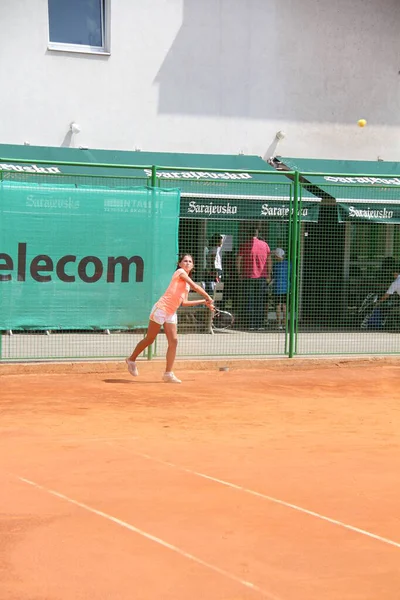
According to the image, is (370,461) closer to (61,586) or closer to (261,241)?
(61,586)

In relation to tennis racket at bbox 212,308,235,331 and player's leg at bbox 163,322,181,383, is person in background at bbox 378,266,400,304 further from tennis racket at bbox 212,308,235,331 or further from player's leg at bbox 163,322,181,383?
player's leg at bbox 163,322,181,383

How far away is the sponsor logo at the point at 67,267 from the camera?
43.7 feet

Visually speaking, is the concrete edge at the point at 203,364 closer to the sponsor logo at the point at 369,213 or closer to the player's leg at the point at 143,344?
the player's leg at the point at 143,344

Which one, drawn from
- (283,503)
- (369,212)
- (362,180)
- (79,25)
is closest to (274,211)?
(369,212)

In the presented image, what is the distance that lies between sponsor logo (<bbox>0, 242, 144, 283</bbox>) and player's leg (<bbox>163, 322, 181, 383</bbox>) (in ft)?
3.94

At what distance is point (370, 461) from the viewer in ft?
27.8

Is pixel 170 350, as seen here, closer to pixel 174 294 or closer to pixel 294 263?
pixel 174 294

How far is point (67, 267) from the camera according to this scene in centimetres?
1353

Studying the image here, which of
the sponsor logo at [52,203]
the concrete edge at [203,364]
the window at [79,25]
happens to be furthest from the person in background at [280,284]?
the window at [79,25]

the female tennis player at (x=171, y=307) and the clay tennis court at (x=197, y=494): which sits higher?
the female tennis player at (x=171, y=307)

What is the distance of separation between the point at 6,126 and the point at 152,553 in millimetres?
13865

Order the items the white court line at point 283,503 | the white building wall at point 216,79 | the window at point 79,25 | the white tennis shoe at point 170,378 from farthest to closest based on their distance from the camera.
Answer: the window at point 79,25 → the white building wall at point 216,79 → the white tennis shoe at point 170,378 → the white court line at point 283,503

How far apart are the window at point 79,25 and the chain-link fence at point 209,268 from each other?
373cm

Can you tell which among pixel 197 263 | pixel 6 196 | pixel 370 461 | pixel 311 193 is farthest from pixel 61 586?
pixel 311 193
